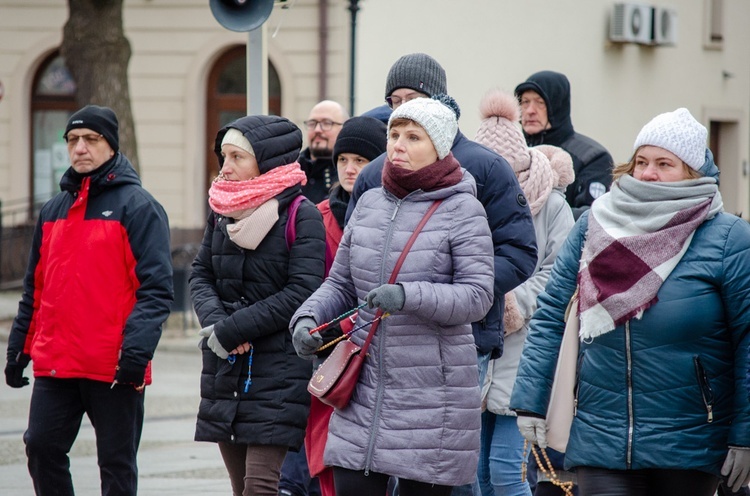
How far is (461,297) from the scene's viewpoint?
4.95 m

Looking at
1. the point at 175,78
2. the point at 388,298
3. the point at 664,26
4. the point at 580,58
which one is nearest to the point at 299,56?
the point at 175,78

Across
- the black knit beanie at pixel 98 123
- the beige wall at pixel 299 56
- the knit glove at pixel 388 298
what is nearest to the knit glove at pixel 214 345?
the black knit beanie at pixel 98 123

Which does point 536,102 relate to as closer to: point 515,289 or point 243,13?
point 243,13

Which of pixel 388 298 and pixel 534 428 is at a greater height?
pixel 388 298

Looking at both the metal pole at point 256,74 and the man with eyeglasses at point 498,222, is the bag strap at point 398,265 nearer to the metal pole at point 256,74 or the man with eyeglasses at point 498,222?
the man with eyeglasses at point 498,222

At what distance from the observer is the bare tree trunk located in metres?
18.6

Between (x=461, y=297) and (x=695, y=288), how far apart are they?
0.78m

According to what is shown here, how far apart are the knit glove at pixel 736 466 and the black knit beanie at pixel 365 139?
2529mm

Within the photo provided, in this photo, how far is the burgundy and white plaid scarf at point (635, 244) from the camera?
4.70 metres

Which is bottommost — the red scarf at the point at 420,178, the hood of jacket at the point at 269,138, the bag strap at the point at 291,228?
the bag strap at the point at 291,228

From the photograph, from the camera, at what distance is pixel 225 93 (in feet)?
77.3

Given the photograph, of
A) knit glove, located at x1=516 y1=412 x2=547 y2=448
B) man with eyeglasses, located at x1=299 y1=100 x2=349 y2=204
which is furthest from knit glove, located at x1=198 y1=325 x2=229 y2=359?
man with eyeglasses, located at x1=299 y1=100 x2=349 y2=204

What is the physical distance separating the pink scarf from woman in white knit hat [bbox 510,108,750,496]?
1.61m

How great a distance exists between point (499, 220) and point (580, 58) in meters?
19.6
